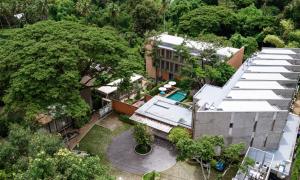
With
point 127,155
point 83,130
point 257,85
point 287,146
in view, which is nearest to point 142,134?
point 127,155

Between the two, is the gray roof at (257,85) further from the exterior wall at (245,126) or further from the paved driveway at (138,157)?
the paved driveway at (138,157)

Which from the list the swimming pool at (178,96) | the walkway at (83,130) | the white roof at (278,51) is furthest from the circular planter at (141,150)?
the white roof at (278,51)

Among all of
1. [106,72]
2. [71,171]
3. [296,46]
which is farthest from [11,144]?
[296,46]

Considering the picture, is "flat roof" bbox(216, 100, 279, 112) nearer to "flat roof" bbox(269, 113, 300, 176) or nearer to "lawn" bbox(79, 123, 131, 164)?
"flat roof" bbox(269, 113, 300, 176)

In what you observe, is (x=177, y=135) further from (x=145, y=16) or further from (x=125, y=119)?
(x=145, y=16)

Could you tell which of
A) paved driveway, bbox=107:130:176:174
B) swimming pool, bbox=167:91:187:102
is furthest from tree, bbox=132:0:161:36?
paved driveway, bbox=107:130:176:174

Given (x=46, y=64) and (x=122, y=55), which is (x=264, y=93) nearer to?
(x=122, y=55)
